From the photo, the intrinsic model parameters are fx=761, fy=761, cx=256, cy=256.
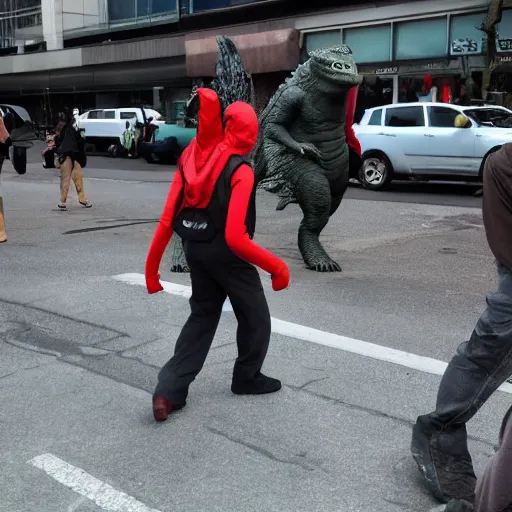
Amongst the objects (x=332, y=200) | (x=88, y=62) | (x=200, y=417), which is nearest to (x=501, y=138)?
(x=332, y=200)

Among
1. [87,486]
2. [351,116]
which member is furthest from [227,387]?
[351,116]

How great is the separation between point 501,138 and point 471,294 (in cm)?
848

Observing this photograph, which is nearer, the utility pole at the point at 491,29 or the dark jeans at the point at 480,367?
the dark jeans at the point at 480,367

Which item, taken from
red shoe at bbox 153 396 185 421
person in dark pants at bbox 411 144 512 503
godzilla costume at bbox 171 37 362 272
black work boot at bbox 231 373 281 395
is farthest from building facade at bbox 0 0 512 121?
person in dark pants at bbox 411 144 512 503

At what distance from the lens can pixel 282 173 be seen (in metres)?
7.71

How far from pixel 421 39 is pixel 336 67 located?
15012mm

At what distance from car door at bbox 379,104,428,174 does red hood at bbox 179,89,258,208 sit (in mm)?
12109

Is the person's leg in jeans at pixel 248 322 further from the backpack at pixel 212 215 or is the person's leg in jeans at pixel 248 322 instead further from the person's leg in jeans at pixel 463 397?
the person's leg in jeans at pixel 463 397

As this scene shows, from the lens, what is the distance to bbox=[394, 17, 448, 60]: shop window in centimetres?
2027

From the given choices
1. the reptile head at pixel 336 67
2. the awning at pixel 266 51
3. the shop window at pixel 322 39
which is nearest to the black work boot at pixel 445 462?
the reptile head at pixel 336 67

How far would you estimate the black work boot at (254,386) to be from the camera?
440 cm

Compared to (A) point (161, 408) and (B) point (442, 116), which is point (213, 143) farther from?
(B) point (442, 116)

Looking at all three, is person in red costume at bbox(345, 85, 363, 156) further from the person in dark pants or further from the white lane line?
the white lane line

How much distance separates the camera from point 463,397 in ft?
10.3
